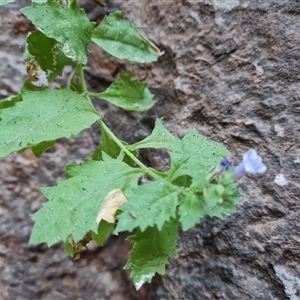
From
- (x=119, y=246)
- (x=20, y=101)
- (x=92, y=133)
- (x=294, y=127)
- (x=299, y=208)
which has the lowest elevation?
(x=119, y=246)

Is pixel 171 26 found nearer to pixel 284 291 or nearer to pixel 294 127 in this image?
pixel 294 127

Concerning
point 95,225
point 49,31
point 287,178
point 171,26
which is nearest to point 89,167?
point 95,225

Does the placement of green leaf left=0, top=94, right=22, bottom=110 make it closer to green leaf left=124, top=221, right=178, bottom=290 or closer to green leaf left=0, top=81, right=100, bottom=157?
green leaf left=0, top=81, right=100, bottom=157

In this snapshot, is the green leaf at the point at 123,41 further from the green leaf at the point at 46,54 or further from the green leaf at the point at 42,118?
the green leaf at the point at 42,118

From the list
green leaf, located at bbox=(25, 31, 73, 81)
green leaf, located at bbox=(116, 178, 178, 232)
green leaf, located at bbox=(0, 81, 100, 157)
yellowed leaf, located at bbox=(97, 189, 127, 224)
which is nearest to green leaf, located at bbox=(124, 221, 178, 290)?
yellowed leaf, located at bbox=(97, 189, 127, 224)

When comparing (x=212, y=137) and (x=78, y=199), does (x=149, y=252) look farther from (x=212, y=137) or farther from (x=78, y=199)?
(x=212, y=137)

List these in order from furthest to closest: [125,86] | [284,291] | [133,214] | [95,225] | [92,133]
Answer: [92,133] → [125,86] → [284,291] → [95,225] → [133,214]

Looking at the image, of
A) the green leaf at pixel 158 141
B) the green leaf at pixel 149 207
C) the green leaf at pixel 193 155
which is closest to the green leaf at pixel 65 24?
the green leaf at pixel 158 141
